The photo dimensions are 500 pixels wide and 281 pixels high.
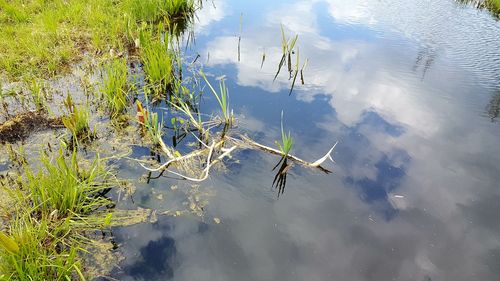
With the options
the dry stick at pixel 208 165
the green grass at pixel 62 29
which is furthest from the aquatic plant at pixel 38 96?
the dry stick at pixel 208 165

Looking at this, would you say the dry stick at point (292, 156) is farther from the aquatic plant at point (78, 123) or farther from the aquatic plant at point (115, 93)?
the aquatic plant at point (78, 123)

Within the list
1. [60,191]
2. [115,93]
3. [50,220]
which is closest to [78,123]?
[115,93]

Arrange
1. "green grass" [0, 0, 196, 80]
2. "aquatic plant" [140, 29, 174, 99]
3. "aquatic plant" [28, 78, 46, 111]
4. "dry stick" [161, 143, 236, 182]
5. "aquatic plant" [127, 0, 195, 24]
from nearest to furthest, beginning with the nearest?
"dry stick" [161, 143, 236, 182]
"aquatic plant" [28, 78, 46, 111]
"aquatic plant" [140, 29, 174, 99]
"green grass" [0, 0, 196, 80]
"aquatic plant" [127, 0, 195, 24]

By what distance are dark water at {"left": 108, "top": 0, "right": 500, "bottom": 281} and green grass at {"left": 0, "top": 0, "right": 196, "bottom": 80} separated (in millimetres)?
1299

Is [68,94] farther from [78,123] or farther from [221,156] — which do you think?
[221,156]

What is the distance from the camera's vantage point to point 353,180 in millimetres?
3195

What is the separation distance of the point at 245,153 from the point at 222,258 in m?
1.21

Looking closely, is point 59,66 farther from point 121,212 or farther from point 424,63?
point 424,63

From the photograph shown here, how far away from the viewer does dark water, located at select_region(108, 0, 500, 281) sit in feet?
8.25

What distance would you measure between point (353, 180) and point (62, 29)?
472 cm

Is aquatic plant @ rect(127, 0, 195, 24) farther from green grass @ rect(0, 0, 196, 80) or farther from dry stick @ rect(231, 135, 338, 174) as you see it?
dry stick @ rect(231, 135, 338, 174)

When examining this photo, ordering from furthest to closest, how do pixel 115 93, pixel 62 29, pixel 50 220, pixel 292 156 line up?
pixel 62 29
pixel 115 93
pixel 292 156
pixel 50 220

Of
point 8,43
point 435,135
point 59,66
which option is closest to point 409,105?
point 435,135

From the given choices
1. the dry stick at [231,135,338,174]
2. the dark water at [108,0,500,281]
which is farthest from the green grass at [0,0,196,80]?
the dry stick at [231,135,338,174]
